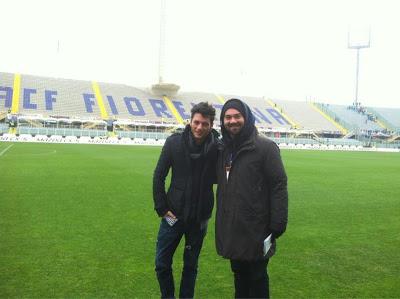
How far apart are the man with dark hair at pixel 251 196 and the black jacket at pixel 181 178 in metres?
0.35

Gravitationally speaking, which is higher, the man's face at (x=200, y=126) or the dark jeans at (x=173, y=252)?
the man's face at (x=200, y=126)

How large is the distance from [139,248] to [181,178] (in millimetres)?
2281

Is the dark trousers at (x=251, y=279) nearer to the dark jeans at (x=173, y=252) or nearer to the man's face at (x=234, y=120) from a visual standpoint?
the dark jeans at (x=173, y=252)

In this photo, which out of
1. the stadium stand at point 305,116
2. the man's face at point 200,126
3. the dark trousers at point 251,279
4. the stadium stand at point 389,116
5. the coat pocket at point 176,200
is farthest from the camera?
the stadium stand at point 389,116

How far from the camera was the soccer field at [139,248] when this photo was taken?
4.40 meters

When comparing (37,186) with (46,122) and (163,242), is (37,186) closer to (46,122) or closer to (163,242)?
(163,242)

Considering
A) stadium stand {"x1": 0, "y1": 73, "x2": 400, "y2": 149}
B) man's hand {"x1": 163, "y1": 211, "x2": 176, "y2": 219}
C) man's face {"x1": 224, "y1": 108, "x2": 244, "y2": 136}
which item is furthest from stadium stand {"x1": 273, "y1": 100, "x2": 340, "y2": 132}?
man's face {"x1": 224, "y1": 108, "x2": 244, "y2": 136}

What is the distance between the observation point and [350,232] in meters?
6.96

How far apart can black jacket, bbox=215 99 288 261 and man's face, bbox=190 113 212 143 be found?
338 mm

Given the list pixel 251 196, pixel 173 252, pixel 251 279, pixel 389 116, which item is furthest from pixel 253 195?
pixel 389 116

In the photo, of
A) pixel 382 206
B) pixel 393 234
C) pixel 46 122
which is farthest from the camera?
pixel 46 122

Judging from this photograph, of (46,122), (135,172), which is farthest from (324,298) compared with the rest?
(46,122)

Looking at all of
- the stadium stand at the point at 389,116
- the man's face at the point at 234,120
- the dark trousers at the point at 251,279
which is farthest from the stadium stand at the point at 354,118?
the man's face at the point at 234,120

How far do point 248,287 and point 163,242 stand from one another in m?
0.89
